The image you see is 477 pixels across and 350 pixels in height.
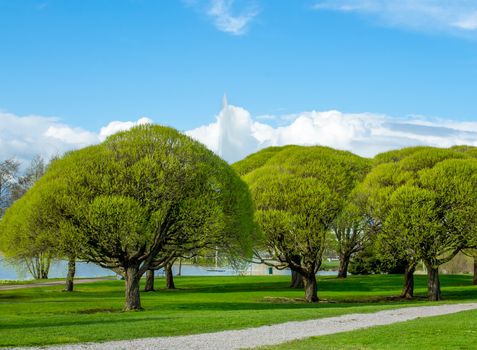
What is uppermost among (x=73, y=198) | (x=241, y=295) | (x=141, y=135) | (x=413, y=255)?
(x=141, y=135)

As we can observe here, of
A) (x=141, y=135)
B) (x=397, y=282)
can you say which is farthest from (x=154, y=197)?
(x=397, y=282)

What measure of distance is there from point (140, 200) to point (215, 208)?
4.37 m

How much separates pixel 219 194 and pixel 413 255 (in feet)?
52.6

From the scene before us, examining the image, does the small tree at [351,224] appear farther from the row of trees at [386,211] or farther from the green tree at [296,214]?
the green tree at [296,214]

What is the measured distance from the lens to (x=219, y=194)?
3722cm

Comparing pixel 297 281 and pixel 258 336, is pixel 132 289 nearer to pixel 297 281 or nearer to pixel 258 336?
pixel 258 336

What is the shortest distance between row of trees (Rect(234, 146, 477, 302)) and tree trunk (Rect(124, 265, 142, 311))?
1076 cm

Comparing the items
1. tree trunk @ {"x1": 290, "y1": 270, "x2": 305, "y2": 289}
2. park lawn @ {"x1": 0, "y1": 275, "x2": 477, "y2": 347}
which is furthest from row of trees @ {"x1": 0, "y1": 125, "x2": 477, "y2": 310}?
tree trunk @ {"x1": 290, "y1": 270, "x2": 305, "y2": 289}

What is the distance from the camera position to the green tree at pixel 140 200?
1319 inches

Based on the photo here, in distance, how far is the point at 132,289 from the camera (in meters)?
36.1

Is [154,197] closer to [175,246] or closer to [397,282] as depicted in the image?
[175,246]

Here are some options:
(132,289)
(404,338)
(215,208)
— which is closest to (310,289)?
(215,208)

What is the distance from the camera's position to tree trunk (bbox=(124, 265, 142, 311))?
35.9 metres

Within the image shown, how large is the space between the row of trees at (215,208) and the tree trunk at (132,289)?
0.06 m
